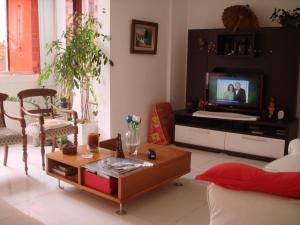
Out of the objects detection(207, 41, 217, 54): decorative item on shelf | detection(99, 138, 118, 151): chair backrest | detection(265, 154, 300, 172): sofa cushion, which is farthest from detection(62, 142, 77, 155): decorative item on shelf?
detection(207, 41, 217, 54): decorative item on shelf

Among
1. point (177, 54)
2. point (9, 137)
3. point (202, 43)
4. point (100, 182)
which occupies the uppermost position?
point (202, 43)

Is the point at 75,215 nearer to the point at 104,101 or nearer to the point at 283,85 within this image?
the point at 104,101

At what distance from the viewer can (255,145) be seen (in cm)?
421

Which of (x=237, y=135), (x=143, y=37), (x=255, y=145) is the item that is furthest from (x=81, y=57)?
(x=255, y=145)

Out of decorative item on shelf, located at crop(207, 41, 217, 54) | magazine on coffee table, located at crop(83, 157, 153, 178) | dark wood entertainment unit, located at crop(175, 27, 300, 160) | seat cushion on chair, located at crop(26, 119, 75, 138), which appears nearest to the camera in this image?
magazine on coffee table, located at crop(83, 157, 153, 178)

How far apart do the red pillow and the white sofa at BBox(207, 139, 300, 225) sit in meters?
0.03

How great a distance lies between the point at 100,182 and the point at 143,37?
8.07ft

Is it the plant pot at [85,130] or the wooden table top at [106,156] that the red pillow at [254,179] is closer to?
the wooden table top at [106,156]

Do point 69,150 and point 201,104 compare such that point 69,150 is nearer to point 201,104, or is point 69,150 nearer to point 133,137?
point 133,137

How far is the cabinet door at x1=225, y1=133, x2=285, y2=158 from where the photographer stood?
4.06 metres

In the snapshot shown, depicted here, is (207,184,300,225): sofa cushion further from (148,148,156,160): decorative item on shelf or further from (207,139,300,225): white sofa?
(148,148,156,160): decorative item on shelf

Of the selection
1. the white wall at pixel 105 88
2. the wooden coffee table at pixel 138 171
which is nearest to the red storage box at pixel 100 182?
the wooden coffee table at pixel 138 171

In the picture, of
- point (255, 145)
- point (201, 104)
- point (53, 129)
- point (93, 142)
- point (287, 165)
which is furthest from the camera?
point (201, 104)

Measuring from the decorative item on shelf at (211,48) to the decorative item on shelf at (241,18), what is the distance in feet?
1.12
